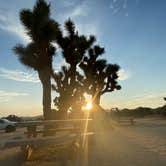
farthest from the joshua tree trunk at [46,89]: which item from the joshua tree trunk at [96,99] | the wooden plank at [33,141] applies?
the joshua tree trunk at [96,99]

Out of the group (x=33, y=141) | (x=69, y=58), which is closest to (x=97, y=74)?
(x=69, y=58)

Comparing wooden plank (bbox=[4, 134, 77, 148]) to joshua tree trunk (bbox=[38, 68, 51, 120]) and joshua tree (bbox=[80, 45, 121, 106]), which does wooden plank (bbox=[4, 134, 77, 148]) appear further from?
joshua tree (bbox=[80, 45, 121, 106])

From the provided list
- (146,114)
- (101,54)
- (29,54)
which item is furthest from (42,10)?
(146,114)

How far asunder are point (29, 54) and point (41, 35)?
1.12 m

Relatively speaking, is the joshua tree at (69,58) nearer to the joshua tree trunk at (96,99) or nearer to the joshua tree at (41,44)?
the joshua tree at (41,44)

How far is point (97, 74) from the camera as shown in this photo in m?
24.2

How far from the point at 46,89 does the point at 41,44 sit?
7.33 ft

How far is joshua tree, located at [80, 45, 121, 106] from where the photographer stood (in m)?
23.1

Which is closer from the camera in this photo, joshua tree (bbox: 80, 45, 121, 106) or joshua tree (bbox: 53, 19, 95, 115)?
joshua tree (bbox: 53, 19, 95, 115)

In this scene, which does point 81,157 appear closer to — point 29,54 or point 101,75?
point 29,54

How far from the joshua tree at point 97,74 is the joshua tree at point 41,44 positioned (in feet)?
28.7

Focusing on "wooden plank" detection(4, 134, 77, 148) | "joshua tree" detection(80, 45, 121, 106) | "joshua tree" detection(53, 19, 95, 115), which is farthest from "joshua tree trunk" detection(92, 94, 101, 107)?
"wooden plank" detection(4, 134, 77, 148)

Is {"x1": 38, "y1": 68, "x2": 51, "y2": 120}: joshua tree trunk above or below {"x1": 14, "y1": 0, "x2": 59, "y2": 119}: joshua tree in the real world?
below

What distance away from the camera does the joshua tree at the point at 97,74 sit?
75.9 ft
